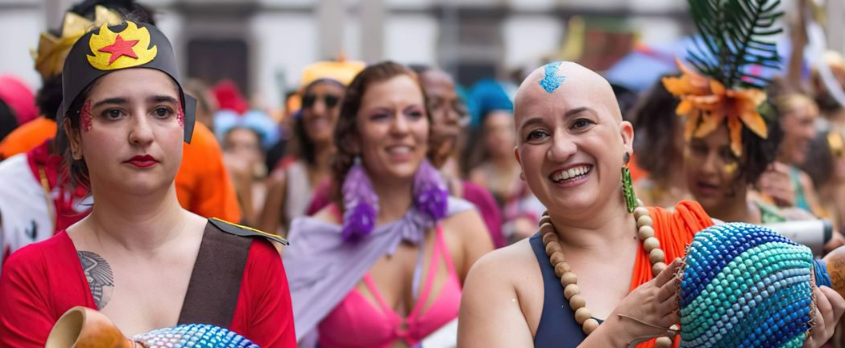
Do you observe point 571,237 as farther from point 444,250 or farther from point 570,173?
point 444,250

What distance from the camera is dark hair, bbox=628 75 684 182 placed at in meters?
5.90

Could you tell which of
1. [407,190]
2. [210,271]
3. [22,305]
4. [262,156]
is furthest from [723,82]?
[262,156]

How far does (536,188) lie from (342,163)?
2.19 meters

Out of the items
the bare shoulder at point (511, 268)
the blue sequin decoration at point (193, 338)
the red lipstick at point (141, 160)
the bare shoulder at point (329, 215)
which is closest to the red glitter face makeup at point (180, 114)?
the red lipstick at point (141, 160)

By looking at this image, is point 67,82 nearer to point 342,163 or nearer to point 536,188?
point 536,188

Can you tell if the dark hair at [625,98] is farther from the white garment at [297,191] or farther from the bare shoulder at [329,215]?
the bare shoulder at [329,215]

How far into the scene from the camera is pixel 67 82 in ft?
10.6

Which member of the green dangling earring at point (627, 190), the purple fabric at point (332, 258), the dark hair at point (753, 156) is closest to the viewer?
the green dangling earring at point (627, 190)

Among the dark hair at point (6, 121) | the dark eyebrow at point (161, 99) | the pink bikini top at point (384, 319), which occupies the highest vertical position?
the dark eyebrow at point (161, 99)

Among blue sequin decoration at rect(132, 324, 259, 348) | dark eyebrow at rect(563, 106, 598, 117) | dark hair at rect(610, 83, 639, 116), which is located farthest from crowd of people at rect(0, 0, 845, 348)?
blue sequin decoration at rect(132, 324, 259, 348)

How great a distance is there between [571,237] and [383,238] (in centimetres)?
184

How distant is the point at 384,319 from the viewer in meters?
4.88

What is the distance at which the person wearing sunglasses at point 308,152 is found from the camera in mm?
7445

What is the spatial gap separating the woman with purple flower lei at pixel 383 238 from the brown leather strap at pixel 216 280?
173cm
